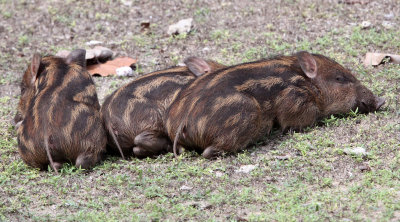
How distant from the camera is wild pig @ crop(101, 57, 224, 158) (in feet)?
21.9

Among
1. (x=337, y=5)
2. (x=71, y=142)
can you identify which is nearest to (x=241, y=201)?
(x=71, y=142)

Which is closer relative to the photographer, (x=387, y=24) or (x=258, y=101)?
(x=258, y=101)

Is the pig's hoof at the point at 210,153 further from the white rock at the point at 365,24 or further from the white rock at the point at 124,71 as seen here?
the white rock at the point at 365,24

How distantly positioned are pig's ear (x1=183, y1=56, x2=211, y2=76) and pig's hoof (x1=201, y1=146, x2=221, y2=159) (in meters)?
1.17

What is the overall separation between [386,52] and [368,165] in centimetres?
304

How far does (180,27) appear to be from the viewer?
9.59 metres

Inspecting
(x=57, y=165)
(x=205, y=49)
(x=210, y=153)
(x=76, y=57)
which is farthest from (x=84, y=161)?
(x=205, y=49)

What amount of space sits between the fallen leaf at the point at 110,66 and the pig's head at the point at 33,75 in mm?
1401

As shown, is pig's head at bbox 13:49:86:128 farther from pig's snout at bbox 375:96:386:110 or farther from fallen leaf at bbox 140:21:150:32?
pig's snout at bbox 375:96:386:110

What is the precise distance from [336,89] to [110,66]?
3.15 metres

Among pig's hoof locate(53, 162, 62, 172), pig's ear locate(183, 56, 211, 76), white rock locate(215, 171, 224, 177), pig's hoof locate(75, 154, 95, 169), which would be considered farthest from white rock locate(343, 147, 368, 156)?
pig's hoof locate(53, 162, 62, 172)

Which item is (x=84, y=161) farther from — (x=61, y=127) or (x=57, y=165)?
(x=61, y=127)

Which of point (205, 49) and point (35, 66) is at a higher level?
point (35, 66)

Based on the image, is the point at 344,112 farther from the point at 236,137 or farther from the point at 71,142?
the point at 71,142
